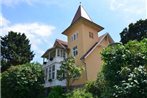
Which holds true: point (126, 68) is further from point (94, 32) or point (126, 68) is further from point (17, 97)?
point (94, 32)

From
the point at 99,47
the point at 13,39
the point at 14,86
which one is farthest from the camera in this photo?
the point at 13,39

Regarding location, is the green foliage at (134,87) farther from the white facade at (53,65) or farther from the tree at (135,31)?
the tree at (135,31)

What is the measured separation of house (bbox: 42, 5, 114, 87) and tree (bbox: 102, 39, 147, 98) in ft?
47.0

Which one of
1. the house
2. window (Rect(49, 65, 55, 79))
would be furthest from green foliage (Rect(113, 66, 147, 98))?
window (Rect(49, 65, 55, 79))

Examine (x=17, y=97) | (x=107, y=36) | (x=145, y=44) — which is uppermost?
(x=107, y=36)

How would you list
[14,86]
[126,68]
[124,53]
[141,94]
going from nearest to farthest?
[141,94]
[126,68]
[124,53]
[14,86]

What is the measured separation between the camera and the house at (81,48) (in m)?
34.0

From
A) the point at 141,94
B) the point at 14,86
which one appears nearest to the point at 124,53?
the point at 141,94

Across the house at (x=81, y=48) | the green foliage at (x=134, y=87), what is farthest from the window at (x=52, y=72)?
the green foliage at (x=134, y=87)

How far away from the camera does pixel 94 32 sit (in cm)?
3688

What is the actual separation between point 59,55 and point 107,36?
684 centimetres

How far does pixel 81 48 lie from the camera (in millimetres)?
34844

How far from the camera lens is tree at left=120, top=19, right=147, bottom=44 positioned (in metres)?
40.7

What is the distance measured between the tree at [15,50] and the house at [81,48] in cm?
922
